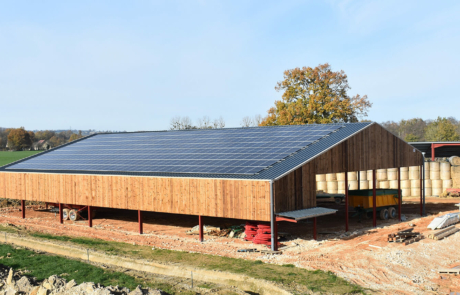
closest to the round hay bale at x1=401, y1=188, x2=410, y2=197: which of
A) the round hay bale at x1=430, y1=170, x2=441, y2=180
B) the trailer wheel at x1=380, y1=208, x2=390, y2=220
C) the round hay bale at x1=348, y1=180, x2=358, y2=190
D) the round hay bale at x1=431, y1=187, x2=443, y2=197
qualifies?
the round hay bale at x1=431, y1=187, x2=443, y2=197

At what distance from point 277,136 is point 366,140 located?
6871 millimetres

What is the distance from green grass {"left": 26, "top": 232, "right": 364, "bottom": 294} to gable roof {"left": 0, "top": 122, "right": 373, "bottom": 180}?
560cm

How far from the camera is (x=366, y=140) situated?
3331cm

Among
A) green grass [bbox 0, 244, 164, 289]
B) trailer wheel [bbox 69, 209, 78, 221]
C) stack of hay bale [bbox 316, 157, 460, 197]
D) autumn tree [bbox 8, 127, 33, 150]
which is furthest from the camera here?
autumn tree [bbox 8, 127, 33, 150]

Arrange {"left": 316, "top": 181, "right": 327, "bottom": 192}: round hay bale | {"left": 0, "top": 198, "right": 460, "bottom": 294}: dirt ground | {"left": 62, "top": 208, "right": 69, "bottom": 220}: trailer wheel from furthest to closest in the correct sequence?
{"left": 316, "top": 181, "right": 327, "bottom": 192}: round hay bale < {"left": 62, "top": 208, "right": 69, "bottom": 220}: trailer wheel < {"left": 0, "top": 198, "right": 460, "bottom": 294}: dirt ground

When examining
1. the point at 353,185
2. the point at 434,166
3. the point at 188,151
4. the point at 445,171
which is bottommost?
the point at 353,185

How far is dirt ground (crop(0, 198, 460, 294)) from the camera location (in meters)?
19.9

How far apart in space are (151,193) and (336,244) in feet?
42.7

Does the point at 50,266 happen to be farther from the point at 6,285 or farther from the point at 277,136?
the point at 277,136

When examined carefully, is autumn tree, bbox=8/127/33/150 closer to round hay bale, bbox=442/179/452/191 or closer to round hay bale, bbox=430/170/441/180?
round hay bale, bbox=430/170/441/180

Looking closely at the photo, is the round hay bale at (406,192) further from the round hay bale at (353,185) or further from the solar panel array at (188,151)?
the solar panel array at (188,151)

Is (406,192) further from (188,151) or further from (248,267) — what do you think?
(248,267)

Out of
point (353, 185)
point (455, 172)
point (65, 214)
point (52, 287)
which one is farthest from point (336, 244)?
point (455, 172)

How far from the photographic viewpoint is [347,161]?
31.5 metres
